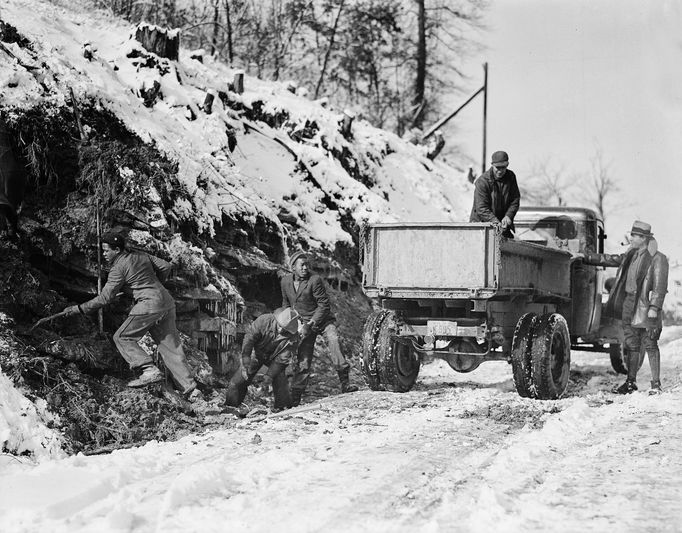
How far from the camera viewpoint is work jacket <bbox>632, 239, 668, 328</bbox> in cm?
951

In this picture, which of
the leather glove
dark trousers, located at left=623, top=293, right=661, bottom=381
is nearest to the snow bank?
dark trousers, located at left=623, top=293, right=661, bottom=381

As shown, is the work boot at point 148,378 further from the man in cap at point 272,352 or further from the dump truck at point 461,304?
the dump truck at point 461,304

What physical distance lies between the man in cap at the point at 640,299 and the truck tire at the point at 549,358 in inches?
39.6

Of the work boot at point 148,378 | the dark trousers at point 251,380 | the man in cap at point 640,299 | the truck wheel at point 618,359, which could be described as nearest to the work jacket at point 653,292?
the man in cap at point 640,299

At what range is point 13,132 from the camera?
904 centimetres

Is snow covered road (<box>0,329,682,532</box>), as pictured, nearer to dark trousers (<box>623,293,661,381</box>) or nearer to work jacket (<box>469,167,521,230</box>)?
dark trousers (<box>623,293,661,381</box>)

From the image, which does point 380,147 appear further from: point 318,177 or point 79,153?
point 79,153

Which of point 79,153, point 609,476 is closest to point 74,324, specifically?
point 79,153

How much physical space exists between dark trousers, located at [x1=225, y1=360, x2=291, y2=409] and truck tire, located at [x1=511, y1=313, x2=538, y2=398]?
243cm

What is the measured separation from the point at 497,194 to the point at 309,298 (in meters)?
2.59

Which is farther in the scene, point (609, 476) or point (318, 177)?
point (318, 177)

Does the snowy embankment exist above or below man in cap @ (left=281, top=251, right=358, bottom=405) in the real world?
below

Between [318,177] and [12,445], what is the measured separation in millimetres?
9536

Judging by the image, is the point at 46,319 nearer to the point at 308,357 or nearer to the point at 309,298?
the point at 308,357
